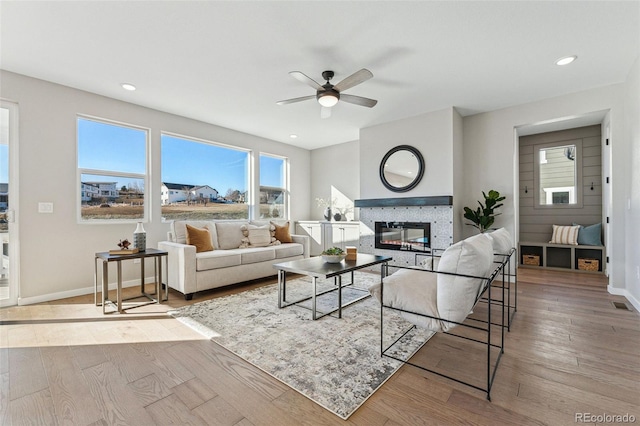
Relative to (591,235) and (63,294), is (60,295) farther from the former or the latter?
(591,235)

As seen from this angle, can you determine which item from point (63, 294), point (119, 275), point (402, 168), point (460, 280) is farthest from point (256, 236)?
point (460, 280)

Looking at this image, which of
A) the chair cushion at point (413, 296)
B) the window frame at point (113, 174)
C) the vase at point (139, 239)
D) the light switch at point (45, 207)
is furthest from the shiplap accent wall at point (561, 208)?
the light switch at point (45, 207)

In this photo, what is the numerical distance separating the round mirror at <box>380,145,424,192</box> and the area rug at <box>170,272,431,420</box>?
7.58ft

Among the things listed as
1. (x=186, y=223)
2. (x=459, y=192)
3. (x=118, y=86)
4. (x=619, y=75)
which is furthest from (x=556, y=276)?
(x=118, y=86)

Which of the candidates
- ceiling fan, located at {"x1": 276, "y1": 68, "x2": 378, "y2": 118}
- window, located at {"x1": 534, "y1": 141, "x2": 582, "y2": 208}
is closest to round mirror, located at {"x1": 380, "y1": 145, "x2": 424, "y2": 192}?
ceiling fan, located at {"x1": 276, "y1": 68, "x2": 378, "y2": 118}

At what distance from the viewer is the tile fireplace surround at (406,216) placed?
4473 mm

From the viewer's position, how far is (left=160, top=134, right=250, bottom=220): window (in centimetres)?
470

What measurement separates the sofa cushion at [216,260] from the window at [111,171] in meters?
1.43

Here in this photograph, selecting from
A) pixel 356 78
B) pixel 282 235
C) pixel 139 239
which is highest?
pixel 356 78

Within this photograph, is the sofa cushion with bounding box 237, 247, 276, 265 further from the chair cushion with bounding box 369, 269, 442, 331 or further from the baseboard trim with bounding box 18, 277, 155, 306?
the chair cushion with bounding box 369, 269, 442, 331

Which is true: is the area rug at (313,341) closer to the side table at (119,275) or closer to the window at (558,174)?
the side table at (119,275)

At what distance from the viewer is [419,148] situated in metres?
4.75

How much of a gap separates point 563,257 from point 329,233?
14.5 ft

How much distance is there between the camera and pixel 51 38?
2596mm
